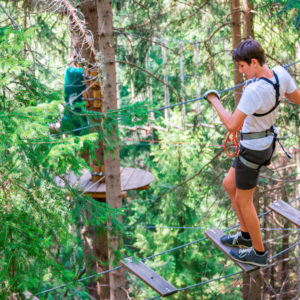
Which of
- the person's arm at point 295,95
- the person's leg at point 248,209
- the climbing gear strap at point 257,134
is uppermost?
the person's arm at point 295,95

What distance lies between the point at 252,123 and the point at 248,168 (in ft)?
0.98

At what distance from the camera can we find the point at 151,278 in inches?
138

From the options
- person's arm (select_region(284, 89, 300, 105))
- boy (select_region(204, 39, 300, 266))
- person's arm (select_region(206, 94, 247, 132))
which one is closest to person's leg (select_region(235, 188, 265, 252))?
boy (select_region(204, 39, 300, 266))

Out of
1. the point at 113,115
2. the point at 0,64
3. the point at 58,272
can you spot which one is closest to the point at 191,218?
the point at 113,115

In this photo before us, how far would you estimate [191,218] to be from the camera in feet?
33.9

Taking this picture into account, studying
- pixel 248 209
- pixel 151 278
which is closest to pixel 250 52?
pixel 248 209

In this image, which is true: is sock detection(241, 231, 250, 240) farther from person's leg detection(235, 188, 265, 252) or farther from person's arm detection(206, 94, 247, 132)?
person's arm detection(206, 94, 247, 132)

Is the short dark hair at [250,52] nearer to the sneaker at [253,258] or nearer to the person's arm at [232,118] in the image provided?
the person's arm at [232,118]

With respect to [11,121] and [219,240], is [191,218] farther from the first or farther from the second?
[11,121]

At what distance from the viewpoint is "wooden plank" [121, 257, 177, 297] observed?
→ 11.0 feet

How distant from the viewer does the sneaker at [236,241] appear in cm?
327

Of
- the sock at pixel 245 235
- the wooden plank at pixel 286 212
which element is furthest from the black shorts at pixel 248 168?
the wooden plank at pixel 286 212

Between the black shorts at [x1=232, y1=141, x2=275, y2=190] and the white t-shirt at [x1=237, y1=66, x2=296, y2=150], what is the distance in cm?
4

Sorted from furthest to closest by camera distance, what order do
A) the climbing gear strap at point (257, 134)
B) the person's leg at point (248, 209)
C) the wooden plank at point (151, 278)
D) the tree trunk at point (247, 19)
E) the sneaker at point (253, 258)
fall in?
1. the tree trunk at point (247, 19)
2. the wooden plank at point (151, 278)
3. the sneaker at point (253, 258)
4. the person's leg at point (248, 209)
5. the climbing gear strap at point (257, 134)
